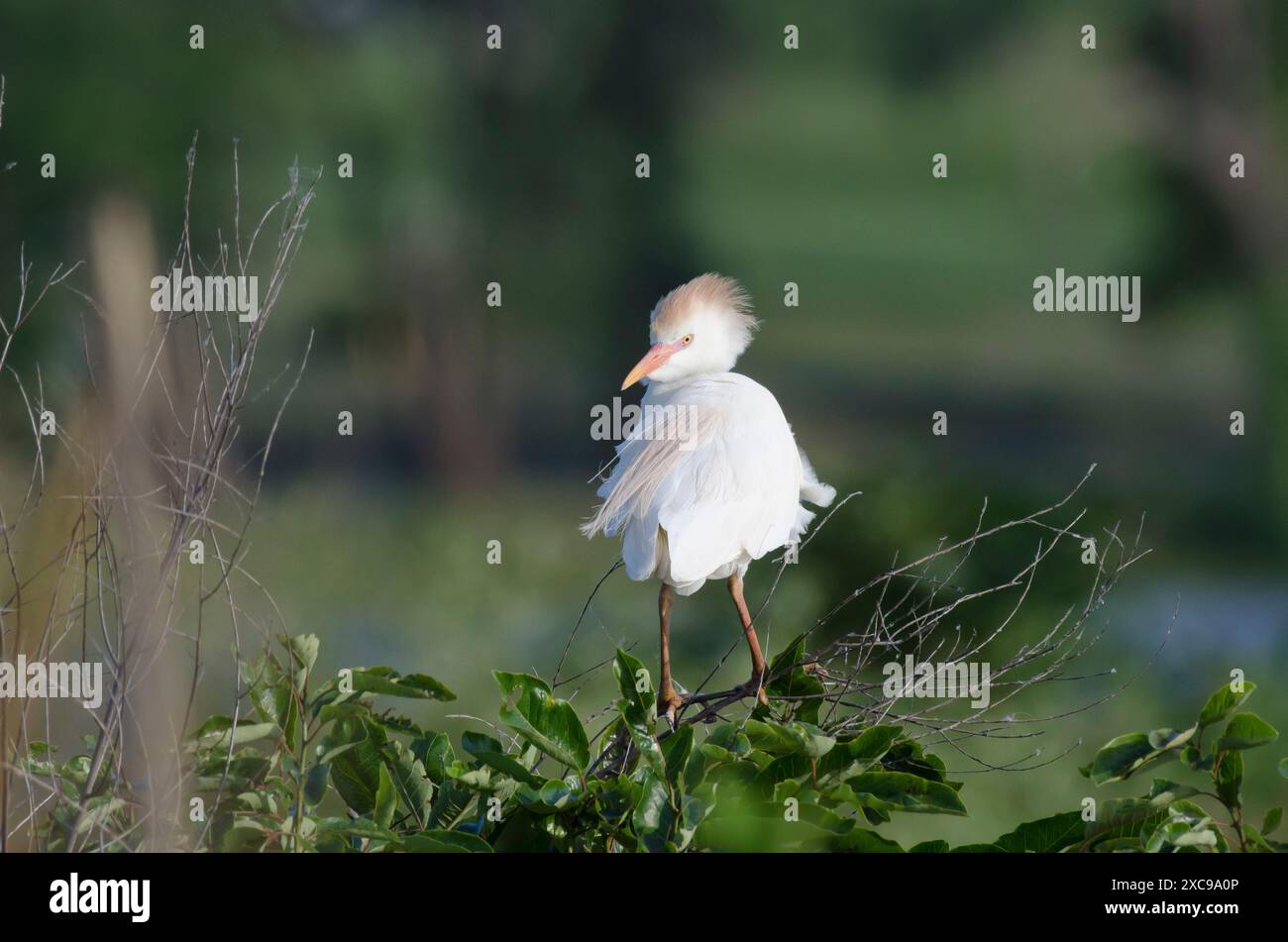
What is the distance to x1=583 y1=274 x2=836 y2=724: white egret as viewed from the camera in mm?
1480

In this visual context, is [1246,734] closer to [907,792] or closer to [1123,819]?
[1123,819]

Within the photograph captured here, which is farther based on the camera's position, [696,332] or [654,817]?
[696,332]

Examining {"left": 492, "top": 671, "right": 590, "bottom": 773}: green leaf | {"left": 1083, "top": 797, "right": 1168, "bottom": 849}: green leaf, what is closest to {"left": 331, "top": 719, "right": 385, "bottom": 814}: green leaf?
{"left": 492, "top": 671, "right": 590, "bottom": 773}: green leaf

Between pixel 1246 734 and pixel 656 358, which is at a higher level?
pixel 656 358

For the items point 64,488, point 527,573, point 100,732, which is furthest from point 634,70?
point 100,732

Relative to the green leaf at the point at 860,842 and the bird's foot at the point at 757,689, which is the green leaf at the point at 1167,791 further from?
the bird's foot at the point at 757,689

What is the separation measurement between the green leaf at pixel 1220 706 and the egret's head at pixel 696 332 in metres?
0.92

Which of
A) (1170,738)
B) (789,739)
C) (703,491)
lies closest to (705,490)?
(703,491)

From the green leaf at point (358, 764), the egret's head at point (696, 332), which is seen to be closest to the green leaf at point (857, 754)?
the green leaf at point (358, 764)

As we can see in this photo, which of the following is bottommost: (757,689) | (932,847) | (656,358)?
(932,847)

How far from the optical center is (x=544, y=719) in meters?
1.04

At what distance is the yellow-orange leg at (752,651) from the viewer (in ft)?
4.12

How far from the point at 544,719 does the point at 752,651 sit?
543mm

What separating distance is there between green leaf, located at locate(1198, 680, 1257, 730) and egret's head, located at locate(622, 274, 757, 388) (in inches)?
36.0
